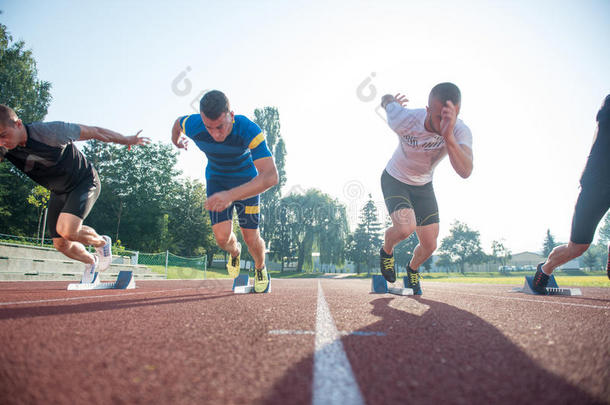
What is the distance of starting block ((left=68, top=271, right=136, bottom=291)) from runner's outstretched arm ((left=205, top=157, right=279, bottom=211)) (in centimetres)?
407

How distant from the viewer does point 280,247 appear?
154ft

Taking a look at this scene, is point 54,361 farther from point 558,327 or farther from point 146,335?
point 558,327

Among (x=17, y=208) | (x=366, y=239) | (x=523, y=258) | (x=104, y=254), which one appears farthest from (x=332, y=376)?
(x=523, y=258)

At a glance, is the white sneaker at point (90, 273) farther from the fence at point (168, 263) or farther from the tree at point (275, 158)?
the tree at point (275, 158)

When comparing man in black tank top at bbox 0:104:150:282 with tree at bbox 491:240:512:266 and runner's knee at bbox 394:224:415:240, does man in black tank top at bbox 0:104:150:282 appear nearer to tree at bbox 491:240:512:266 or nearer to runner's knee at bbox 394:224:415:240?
runner's knee at bbox 394:224:415:240

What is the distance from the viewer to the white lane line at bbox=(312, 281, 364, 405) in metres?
1.00

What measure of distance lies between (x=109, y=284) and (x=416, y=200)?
5.73 m

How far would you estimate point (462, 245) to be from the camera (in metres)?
90.6

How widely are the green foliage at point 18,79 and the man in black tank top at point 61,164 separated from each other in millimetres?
28144

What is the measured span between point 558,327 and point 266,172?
2750 mm

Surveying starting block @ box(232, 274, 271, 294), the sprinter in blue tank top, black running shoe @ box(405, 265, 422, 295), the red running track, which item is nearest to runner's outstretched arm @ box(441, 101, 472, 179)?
the red running track

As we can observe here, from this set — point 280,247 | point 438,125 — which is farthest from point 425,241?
point 280,247

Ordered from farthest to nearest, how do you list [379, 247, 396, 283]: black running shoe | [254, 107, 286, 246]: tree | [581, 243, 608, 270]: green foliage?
[581, 243, 608, 270]: green foliage → [254, 107, 286, 246]: tree → [379, 247, 396, 283]: black running shoe

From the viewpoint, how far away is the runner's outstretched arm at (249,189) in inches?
107
